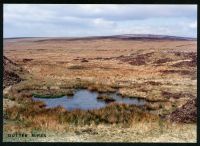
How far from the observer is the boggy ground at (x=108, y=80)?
48.5 ft

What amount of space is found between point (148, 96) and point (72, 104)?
8.27 ft

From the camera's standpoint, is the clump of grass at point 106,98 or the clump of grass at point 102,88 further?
the clump of grass at point 102,88

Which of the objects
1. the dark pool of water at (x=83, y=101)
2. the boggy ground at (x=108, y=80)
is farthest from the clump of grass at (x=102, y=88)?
the dark pool of water at (x=83, y=101)

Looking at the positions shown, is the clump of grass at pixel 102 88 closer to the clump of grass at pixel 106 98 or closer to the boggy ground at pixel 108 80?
the boggy ground at pixel 108 80

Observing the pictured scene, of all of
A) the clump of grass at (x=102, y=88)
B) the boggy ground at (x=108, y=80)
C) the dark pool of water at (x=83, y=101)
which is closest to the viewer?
the boggy ground at (x=108, y=80)

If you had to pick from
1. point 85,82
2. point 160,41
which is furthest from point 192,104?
point 85,82

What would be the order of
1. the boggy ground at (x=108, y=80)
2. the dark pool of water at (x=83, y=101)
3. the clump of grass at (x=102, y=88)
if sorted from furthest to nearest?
the clump of grass at (x=102, y=88) < the dark pool of water at (x=83, y=101) < the boggy ground at (x=108, y=80)

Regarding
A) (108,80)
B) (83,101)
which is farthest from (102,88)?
(83,101)

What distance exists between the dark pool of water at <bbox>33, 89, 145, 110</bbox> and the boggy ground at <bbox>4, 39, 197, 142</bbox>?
0.63ft

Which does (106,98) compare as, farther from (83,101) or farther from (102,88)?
(83,101)

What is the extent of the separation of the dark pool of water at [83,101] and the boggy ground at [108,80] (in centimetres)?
19

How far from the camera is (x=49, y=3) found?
47.6ft

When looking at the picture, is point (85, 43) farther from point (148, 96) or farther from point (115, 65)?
point (148, 96)

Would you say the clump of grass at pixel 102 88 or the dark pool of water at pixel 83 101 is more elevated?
the clump of grass at pixel 102 88
